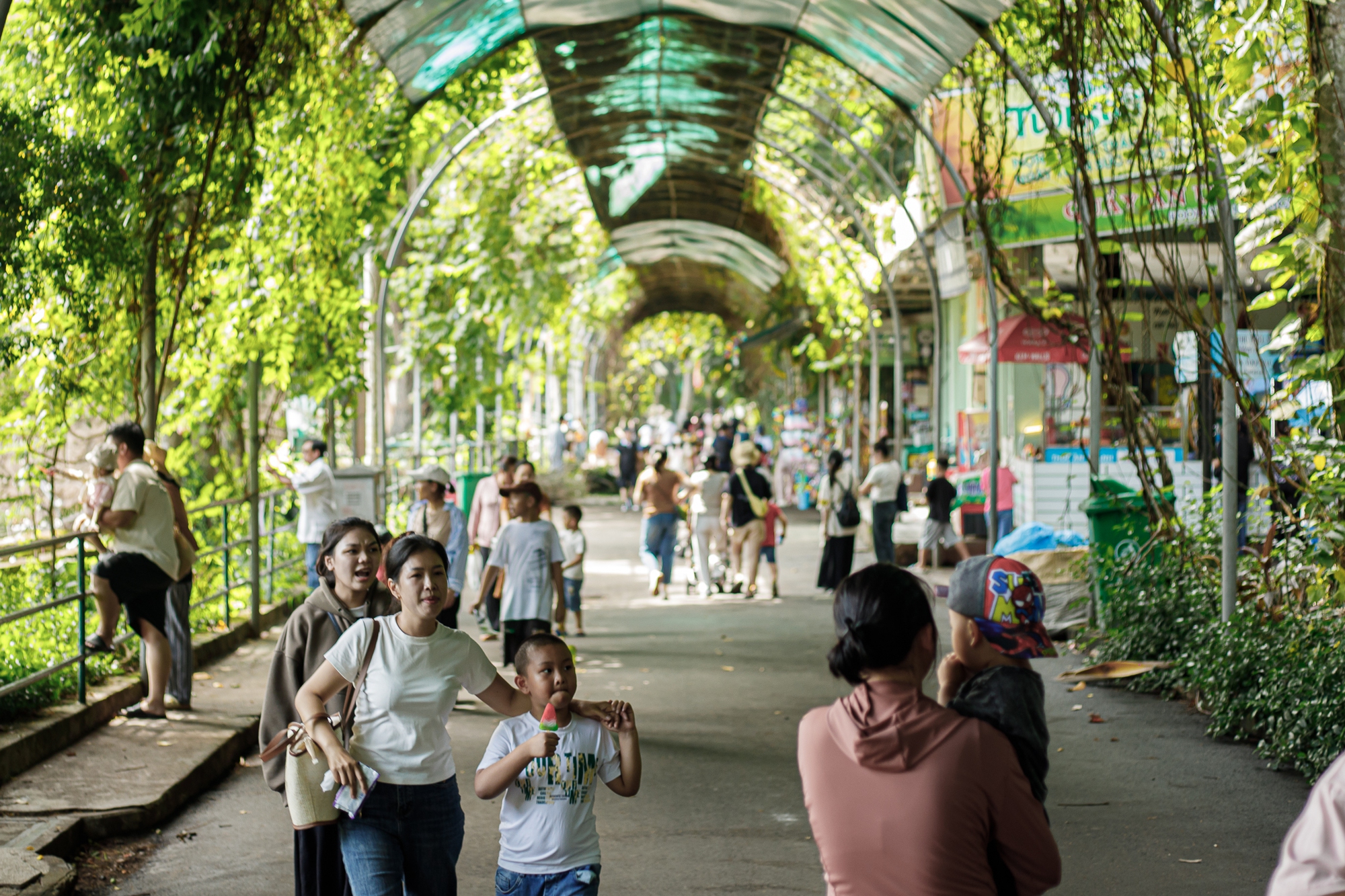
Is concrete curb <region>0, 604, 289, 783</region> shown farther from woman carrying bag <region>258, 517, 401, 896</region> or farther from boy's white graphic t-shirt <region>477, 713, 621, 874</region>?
boy's white graphic t-shirt <region>477, 713, 621, 874</region>

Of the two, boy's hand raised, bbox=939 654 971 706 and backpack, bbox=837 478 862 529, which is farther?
backpack, bbox=837 478 862 529

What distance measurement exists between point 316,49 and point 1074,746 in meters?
7.68

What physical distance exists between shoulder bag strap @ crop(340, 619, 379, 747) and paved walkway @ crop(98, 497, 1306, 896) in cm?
181

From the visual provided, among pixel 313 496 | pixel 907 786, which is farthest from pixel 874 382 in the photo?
pixel 907 786

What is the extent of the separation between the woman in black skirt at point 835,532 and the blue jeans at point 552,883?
34.8 feet

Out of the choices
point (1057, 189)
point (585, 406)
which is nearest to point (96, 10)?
point (1057, 189)

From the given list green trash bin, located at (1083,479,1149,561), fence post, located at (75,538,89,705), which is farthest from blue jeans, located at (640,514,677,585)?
fence post, located at (75,538,89,705)

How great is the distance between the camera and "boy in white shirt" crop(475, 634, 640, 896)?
3596 millimetres

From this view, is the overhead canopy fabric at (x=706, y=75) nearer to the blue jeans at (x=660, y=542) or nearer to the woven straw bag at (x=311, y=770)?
the blue jeans at (x=660, y=542)

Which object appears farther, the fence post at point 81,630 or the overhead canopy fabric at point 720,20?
the overhead canopy fabric at point 720,20

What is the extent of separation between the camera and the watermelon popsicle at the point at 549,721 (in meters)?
3.49

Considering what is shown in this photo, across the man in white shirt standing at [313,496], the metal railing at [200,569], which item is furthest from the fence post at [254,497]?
the man in white shirt standing at [313,496]

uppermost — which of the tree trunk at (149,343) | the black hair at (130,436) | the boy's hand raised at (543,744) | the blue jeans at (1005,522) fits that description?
the tree trunk at (149,343)

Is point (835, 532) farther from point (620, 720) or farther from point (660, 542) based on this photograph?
point (620, 720)
